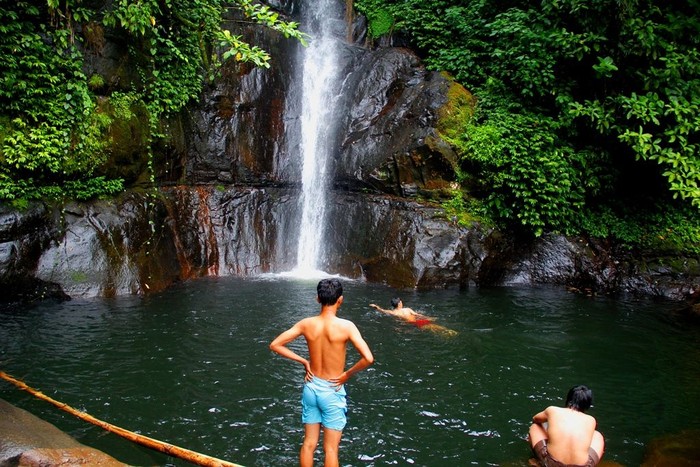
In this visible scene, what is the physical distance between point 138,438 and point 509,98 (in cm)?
1147

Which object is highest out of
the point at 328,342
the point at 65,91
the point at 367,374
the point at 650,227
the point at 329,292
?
the point at 65,91

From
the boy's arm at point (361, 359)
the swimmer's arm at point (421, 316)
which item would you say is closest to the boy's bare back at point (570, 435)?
the boy's arm at point (361, 359)

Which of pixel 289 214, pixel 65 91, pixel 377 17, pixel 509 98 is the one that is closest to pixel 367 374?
pixel 289 214

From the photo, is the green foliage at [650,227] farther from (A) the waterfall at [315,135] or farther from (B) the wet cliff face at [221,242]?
(A) the waterfall at [315,135]

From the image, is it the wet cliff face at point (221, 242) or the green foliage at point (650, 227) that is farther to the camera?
the green foliage at point (650, 227)

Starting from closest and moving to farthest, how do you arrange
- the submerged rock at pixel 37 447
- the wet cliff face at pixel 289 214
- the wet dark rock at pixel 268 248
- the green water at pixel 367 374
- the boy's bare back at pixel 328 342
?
1. the submerged rock at pixel 37 447
2. the boy's bare back at pixel 328 342
3. the green water at pixel 367 374
4. the wet dark rock at pixel 268 248
5. the wet cliff face at pixel 289 214

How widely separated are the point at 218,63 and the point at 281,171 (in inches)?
127

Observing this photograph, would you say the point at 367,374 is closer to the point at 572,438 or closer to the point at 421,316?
the point at 421,316

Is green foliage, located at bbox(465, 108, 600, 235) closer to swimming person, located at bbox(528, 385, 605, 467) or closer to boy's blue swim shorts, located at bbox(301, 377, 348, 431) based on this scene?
swimming person, located at bbox(528, 385, 605, 467)

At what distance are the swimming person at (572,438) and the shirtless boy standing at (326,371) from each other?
1.79m

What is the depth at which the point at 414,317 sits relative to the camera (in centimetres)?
834

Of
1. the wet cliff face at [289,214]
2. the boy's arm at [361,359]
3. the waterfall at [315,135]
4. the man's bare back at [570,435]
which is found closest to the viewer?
the boy's arm at [361,359]

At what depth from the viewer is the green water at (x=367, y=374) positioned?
15.3 ft

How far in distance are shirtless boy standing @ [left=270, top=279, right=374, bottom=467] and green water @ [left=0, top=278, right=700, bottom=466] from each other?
776mm
